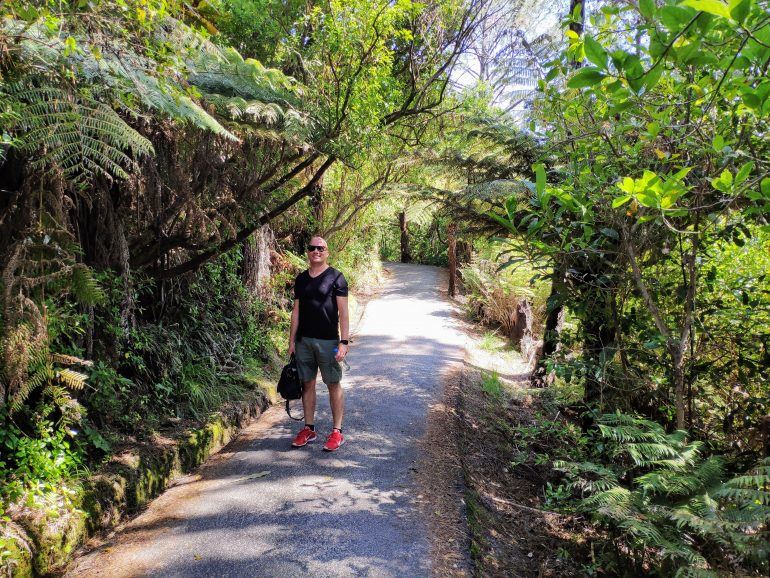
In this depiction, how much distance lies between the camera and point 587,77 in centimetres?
205

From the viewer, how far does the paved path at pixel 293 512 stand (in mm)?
3420

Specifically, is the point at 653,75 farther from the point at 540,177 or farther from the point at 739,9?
the point at 540,177

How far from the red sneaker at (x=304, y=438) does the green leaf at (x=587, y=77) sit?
4410 mm

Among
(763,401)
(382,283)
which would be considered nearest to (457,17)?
(763,401)

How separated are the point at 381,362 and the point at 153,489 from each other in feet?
17.3

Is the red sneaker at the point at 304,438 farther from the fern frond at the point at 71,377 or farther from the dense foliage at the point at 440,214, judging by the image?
the fern frond at the point at 71,377

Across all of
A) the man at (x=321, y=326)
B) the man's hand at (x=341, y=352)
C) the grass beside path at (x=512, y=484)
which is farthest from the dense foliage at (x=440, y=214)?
the man's hand at (x=341, y=352)

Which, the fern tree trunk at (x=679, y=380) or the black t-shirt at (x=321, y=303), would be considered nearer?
the fern tree trunk at (x=679, y=380)

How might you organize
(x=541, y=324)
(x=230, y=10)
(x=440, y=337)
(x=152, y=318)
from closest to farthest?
(x=152, y=318), (x=230, y=10), (x=440, y=337), (x=541, y=324)

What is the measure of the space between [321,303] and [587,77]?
11.4 feet

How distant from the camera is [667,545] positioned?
2990 millimetres

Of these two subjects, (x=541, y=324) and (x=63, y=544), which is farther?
(x=541, y=324)

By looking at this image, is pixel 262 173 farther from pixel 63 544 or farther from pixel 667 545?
pixel 667 545

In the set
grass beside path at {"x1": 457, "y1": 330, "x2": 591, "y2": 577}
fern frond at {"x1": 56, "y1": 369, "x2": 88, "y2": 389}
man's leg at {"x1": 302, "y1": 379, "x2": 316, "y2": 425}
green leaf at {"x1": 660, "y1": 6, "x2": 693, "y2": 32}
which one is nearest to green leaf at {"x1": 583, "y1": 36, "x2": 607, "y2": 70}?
green leaf at {"x1": 660, "y1": 6, "x2": 693, "y2": 32}
